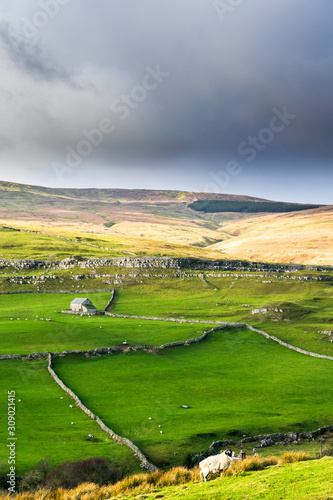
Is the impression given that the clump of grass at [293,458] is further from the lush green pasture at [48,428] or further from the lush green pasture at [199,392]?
the lush green pasture at [48,428]

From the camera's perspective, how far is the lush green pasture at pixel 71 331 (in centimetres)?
6050

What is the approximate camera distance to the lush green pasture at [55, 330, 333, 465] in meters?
35.7

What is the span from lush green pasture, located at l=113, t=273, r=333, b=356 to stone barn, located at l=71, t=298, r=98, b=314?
623 centimetres

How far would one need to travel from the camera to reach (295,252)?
188750 millimetres

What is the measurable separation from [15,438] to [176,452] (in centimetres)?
1238

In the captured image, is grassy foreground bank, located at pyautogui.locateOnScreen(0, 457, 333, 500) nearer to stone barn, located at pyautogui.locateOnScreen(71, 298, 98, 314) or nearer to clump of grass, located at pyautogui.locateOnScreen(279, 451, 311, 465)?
clump of grass, located at pyautogui.locateOnScreen(279, 451, 311, 465)

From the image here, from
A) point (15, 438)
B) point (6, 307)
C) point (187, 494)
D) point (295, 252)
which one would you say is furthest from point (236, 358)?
point (295, 252)

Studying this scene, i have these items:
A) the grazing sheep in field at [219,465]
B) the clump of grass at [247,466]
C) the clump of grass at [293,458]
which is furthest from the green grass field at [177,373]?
the clump of grass at [247,466]

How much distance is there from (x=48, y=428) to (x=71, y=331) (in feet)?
109

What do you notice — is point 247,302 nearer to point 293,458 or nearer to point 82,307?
point 82,307

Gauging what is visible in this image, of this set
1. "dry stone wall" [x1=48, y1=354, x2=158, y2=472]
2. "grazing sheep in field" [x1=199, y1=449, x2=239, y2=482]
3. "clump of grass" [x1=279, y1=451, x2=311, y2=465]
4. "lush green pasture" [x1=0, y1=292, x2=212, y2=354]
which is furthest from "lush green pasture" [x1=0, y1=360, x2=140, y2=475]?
"lush green pasture" [x1=0, y1=292, x2=212, y2=354]

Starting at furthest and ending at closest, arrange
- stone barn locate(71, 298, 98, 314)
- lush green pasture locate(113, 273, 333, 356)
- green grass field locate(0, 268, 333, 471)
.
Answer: stone barn locate(71, 298, 98, 314) < lush green pasture locate(113, 273, 333, 356) < green grass field locate(0, 268, 333, 471)

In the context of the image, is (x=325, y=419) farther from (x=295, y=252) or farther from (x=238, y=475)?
(x=295, y=252)

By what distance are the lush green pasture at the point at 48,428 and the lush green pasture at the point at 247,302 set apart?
4006 centimetres
